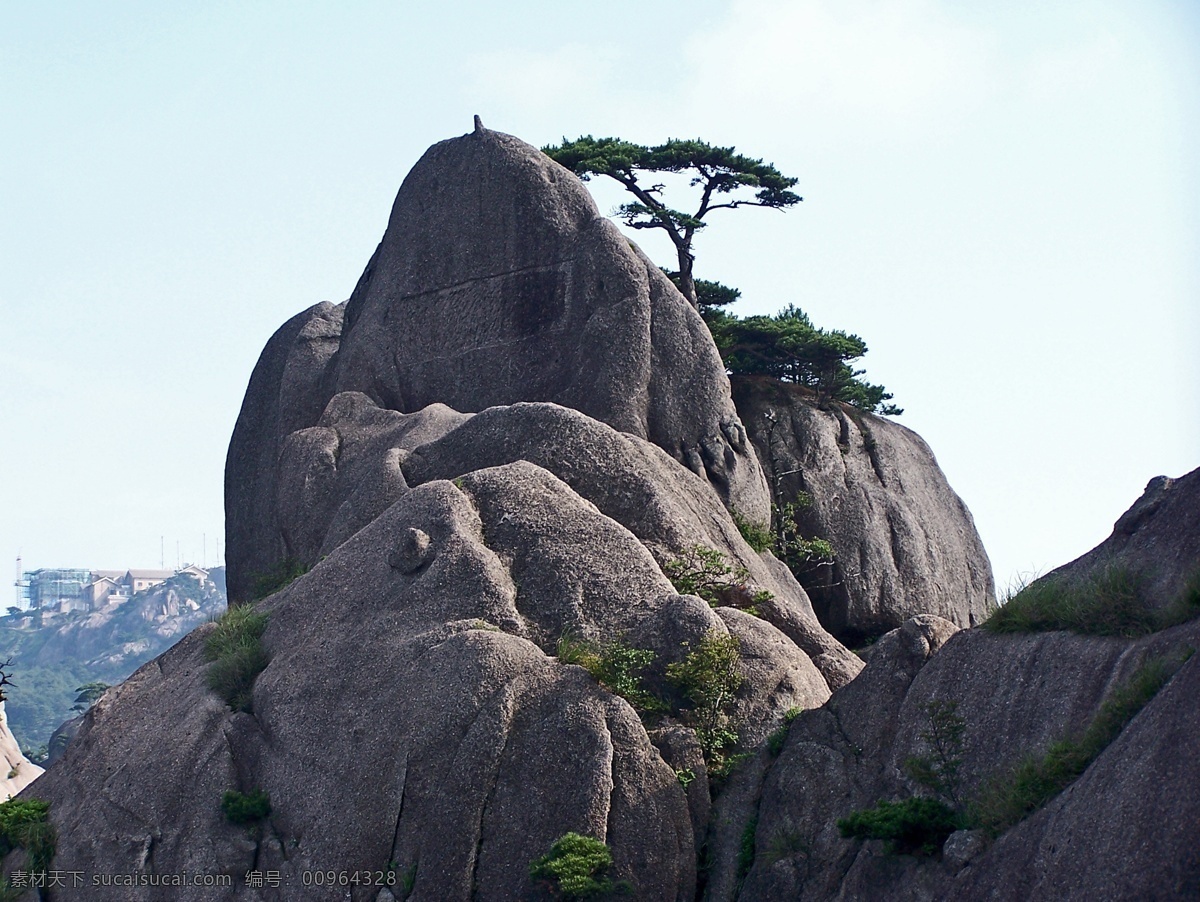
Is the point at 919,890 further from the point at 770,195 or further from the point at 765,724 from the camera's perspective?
the point at 770,195

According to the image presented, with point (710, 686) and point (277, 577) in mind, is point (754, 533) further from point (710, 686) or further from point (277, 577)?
point (710, 686)

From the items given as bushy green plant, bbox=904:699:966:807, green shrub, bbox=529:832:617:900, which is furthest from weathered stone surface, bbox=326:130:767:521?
bushy green plant, bbox=904:699:966:807

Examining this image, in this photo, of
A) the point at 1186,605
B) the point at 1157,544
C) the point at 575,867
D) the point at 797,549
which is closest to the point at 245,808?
the point at 575,867

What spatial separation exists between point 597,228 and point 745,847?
893 inches

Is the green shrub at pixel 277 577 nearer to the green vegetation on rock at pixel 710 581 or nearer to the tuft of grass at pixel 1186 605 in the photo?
the green vegetation on rock at pixel 710 581

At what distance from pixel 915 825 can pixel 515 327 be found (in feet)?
83.2

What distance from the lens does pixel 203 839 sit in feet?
87.8

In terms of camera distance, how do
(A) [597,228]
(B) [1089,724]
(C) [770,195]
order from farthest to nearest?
1. (C) [770,195]
2. (A) [597,228]
3. (B) [1089,724]

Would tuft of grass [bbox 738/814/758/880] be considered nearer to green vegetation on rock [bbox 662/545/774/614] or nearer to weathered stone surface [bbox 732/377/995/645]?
green vegetation on rock [bbox 662/545/774/614]

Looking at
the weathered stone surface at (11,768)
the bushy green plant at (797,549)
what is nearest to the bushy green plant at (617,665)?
the bushy green plant at (797,549)

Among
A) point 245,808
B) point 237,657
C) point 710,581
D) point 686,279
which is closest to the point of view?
point 245,808

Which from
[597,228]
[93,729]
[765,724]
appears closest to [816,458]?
[597,228]

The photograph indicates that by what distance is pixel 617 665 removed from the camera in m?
26.7

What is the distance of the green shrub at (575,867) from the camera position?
23.3 meters
